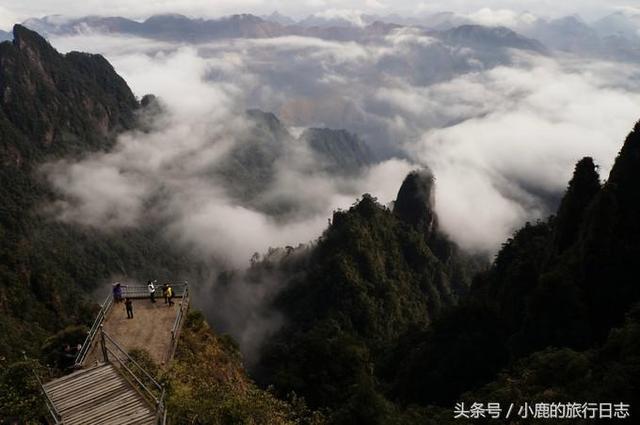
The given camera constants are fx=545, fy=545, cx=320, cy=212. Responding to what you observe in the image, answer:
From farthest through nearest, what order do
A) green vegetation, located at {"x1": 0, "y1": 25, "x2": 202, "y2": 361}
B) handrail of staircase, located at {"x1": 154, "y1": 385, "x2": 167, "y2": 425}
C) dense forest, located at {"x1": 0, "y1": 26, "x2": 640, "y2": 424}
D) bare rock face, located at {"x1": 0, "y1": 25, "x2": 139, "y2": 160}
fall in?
bare rock face, located at {"x1": 0, "y1": 25, "x2": 139, "y2": 160}, green vegetation, located at {"x1": 0, "y1": 25, "x2": 202, "y2": 361}, dense forest, located at {"x1": 0, "y1": 26, "x2": 640, "y2": 424}, handrail of staircase, located at {"x1": 154, "y1": 385, "x2": 167, "y2": 425}

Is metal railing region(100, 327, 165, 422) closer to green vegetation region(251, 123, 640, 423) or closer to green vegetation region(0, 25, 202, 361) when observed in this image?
green vegetation region(251, 123, 640, 423)

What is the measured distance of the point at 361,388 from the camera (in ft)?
96.0

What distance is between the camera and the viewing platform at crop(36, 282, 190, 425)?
67.6 ft

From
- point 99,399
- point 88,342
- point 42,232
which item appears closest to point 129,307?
point 88,342

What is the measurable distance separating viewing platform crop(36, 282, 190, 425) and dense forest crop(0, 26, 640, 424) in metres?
1.11

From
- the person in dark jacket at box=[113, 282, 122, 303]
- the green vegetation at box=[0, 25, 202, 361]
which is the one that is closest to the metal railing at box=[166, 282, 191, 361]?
the person in dark jacket at box=[113, 282, 122, 303]

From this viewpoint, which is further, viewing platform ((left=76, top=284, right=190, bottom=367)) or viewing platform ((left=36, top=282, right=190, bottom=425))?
viewing platform ((left=76, top=284, right=190, bottom=367))

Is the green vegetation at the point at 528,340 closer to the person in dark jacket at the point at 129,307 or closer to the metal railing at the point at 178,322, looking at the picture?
the metal railing at the point at 178,322

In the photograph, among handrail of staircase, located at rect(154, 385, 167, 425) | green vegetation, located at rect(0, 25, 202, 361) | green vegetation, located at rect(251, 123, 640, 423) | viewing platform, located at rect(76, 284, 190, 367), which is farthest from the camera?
green vegetation, located at rect(0, 25, 202, 361)

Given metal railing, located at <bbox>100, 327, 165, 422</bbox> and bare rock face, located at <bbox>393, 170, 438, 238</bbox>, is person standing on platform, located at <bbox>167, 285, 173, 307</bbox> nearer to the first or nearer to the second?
metal railing, located at <bbox>100, 327, 165, 422</bbox>

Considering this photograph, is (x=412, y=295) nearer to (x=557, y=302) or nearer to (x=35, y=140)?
(x=557, y=302)

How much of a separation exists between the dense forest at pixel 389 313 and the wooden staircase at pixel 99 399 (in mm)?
1220

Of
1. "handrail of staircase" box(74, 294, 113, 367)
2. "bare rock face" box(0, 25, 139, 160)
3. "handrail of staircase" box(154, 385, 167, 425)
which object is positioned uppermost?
"bare rock face" box(0, 25, 139, 160)

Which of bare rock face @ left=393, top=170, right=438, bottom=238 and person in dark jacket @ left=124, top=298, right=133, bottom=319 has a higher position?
person in dark jacket @ left=124, top=298, right=133, bottom=319
